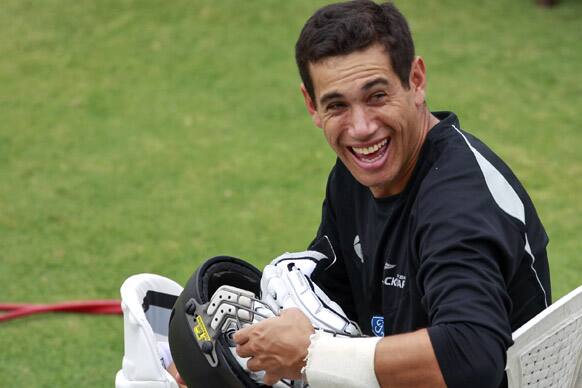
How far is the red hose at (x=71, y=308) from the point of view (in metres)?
4.66

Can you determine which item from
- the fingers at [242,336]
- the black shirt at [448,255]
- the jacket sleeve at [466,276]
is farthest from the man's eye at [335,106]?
the fingers at [242,336]

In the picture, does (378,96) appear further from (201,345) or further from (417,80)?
(201,345)

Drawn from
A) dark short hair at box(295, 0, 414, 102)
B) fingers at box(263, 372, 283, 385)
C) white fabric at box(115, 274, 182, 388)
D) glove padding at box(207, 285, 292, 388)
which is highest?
dark short hair at box(295, 0, 414, 102)

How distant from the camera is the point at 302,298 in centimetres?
291

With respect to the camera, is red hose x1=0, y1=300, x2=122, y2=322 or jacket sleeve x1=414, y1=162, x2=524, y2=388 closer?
jacket sleeve x1=414, y1=162, x2=524, y2=388

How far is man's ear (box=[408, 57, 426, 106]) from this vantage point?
110 inches

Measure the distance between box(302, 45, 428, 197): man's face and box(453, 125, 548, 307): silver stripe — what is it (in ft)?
0.65

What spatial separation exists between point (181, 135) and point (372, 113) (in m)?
3.95

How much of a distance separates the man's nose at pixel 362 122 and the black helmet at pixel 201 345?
0.65 meters

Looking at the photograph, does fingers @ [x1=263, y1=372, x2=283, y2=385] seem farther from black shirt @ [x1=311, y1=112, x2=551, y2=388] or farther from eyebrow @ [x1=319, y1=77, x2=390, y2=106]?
eyebrow @ [x1=319, y1=77, x2=390, y2=106]

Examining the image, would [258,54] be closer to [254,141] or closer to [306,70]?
[254,141]

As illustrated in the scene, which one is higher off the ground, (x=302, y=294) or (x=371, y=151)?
(x=371, y=151)

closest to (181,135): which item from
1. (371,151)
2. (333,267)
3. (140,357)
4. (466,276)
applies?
(333,267)

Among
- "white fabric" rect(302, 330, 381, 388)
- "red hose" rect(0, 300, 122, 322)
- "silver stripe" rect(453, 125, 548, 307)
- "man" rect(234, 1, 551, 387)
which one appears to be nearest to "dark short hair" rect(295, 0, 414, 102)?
"man" rect(234, 1, 551, 387)
